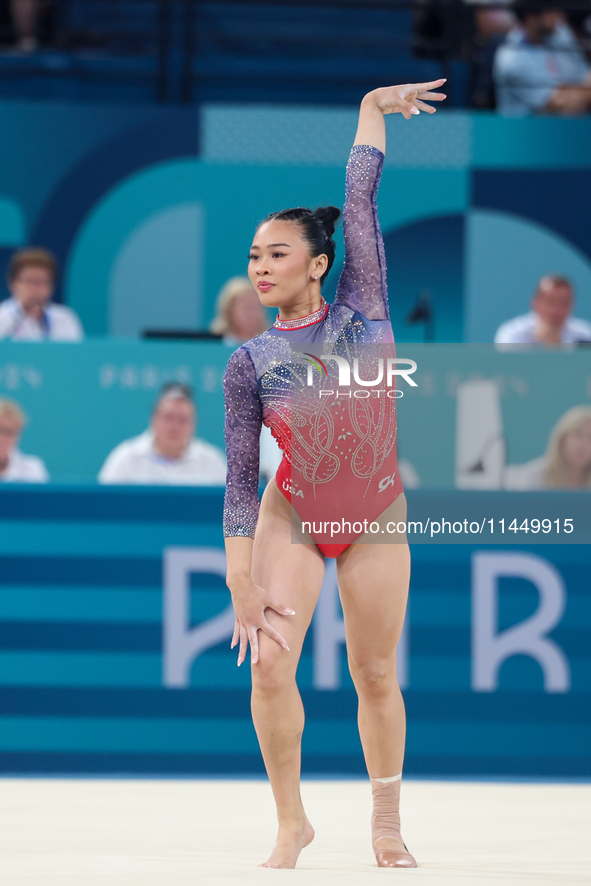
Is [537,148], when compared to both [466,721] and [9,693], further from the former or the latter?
[9,693]

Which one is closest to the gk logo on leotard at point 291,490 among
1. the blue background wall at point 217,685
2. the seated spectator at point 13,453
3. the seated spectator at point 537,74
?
the blue background wall at point 217,685

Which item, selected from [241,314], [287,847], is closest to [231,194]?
[241,314]

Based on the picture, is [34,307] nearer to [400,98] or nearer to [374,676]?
[400,98]

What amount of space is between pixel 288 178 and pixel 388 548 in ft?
16.9

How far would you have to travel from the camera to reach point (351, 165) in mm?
2902

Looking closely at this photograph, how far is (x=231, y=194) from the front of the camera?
7590 millimetres

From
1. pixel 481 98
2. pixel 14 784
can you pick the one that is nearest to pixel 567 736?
pixel 14 784

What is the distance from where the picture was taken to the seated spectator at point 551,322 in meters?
6.34

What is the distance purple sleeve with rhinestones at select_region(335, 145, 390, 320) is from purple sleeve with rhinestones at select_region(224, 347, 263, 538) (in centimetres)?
33

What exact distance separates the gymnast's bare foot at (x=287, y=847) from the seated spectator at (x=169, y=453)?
281 cm

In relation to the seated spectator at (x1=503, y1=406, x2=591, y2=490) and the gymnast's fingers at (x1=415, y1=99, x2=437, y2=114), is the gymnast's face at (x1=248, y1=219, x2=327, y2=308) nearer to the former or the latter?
the gymnast's fingers at (x1=415, y1=99, x2=437, y2=114)

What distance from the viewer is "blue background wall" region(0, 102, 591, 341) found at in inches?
298

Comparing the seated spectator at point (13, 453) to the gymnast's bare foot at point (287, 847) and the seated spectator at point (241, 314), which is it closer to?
the seated spectator at point (241, 314)

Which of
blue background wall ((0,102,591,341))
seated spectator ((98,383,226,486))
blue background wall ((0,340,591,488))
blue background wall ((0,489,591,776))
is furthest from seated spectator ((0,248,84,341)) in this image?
blue background wall ((0,489,591,776))
